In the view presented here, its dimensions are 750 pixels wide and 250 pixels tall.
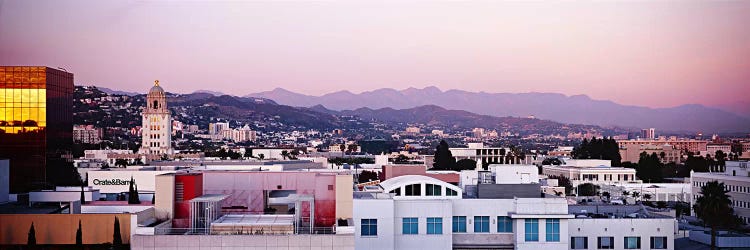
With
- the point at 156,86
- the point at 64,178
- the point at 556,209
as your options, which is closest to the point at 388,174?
the point at 64,178

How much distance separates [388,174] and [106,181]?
1899cm

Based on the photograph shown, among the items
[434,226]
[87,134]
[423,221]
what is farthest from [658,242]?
[87,134]

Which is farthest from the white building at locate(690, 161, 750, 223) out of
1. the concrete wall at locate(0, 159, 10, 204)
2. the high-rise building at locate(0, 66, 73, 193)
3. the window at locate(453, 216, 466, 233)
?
the concrete wall at locate(0, 159, 10, 204)

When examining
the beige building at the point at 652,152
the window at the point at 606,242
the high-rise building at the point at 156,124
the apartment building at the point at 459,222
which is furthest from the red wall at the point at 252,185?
the beige building at the point at 652,152

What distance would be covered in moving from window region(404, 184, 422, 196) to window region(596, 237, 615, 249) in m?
6.78

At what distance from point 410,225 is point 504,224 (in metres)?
3.33

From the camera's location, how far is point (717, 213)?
44531 millimetres

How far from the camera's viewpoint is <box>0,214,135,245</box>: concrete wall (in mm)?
22922

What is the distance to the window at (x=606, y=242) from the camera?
112 feet

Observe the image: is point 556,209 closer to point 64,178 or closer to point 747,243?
point 747,243

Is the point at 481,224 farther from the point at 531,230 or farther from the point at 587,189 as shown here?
the point at 587,189

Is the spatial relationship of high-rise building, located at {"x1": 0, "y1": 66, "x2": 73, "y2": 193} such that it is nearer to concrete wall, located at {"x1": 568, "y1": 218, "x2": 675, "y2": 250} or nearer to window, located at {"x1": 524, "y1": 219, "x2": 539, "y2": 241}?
concrete wall, located at {"x1": 568, "y1": 218, "x2": 675, "y2": 250}

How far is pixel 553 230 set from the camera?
102ft

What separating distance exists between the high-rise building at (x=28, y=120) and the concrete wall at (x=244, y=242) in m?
41.1
